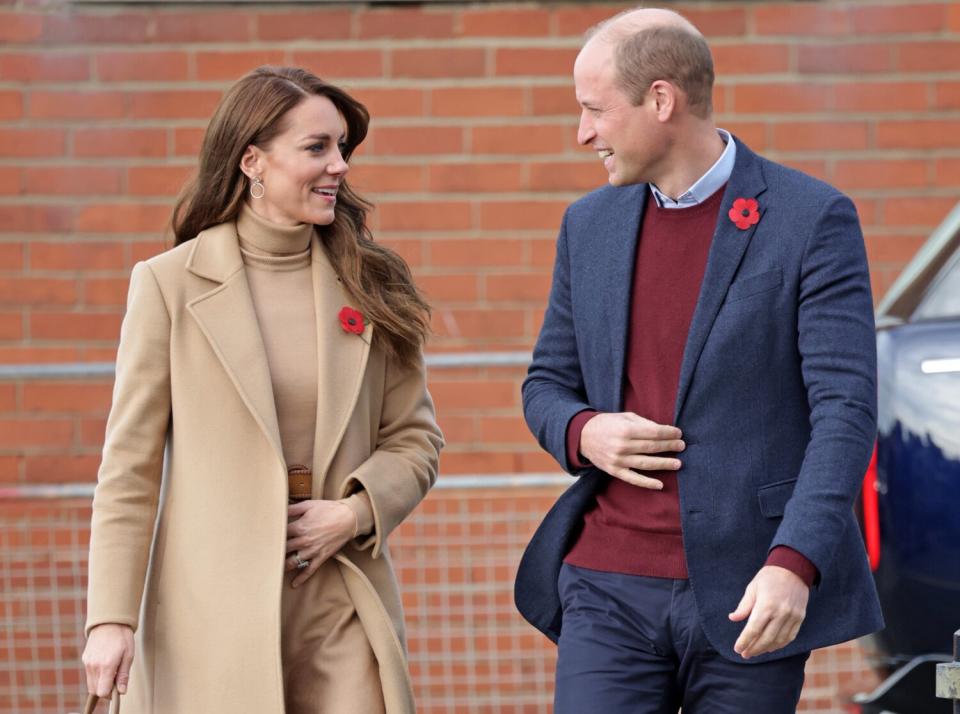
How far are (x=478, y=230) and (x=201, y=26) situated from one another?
1.30m

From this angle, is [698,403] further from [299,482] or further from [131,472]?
[131,472]

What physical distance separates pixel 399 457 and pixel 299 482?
0.26m

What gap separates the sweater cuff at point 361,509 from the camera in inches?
147

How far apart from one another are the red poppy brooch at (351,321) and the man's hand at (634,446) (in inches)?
26.3

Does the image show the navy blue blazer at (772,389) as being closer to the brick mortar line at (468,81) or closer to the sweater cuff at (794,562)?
the sweater cuff at (794,562)

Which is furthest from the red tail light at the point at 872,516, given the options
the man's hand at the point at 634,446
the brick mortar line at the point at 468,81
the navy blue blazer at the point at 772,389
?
the brick mortar line at the point at 468,81

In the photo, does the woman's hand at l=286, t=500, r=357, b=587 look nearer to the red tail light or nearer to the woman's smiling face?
the woman's smiling face

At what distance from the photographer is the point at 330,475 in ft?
12.4

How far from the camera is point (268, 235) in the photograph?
3.86m

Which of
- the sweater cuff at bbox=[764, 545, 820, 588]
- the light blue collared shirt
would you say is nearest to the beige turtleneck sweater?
the light blue collared shirt

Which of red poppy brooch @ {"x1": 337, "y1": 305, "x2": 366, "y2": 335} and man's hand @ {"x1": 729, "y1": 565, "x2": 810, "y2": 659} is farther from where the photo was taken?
red poppy brooch @ {"x1": 337, "y1": 305, "x2": 366, "y2": 335}

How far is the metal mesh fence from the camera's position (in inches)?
234

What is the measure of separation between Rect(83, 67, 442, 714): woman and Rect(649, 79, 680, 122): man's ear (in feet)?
2.49

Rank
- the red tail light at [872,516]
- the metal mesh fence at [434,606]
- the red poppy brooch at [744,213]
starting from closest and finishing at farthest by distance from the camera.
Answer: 1. the red poppy brooch at [744,213]
2. the red tail light at [872,516]
3. the metal mesh fence at [434,606]
